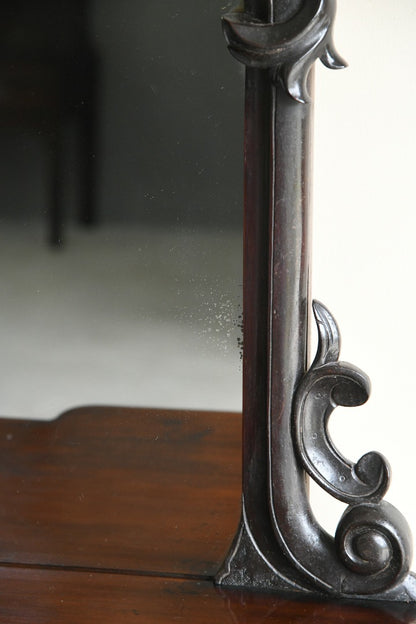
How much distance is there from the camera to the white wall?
733 mm

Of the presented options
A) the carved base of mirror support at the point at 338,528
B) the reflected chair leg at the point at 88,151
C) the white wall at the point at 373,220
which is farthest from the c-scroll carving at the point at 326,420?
the reflected chair leg at the point at 88,151

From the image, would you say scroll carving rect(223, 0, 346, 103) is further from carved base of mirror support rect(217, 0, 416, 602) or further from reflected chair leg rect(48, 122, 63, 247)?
reflected chair leg rect(48, 122, 63, 247)

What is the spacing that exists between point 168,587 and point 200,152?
0.35 meters

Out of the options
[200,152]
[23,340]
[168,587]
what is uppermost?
[200,152]

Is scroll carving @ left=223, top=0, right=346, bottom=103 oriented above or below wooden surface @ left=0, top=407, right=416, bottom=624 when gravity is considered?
above

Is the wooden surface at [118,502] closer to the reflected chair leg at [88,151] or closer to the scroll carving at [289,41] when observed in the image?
the reflected chair leg at [88,151]

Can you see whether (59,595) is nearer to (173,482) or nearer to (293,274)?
(173,482)

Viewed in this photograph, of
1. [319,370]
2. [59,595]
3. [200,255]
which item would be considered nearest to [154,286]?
[200,255]

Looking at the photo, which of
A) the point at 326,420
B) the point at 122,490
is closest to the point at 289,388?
the point at 326,420

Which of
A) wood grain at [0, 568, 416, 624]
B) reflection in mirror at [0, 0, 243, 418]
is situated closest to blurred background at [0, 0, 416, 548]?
reflection in mirror at [0, 0, 243, 418]

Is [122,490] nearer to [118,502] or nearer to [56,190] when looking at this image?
[118,502]

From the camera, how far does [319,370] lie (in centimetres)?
66

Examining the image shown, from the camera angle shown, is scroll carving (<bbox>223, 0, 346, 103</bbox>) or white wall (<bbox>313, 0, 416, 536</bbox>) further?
white wall (<bbox>313, 0, 416, 536</bbox>)

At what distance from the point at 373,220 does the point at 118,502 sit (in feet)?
1.09
